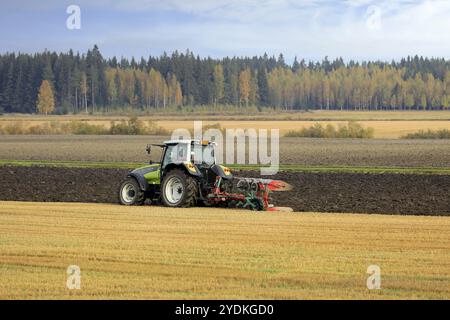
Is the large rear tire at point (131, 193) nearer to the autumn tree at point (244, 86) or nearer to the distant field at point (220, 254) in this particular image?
the distant field at point (220, 254)

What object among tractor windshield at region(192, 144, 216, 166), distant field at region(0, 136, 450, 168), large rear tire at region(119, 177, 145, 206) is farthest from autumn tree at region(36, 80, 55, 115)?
tractor windshield at region(192, 144, 216, 166)

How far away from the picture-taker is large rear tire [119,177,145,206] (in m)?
25.5

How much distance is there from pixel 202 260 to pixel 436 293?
4458 millimetres

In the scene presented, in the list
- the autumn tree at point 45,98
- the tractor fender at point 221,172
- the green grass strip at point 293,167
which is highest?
the autumn tree at point 45,98

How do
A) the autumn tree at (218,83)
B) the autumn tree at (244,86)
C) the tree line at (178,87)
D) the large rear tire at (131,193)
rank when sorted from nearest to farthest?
the large rear tire at (131,193), the tree line at (178,87), the autumn tree at (218,83), the autumn tree at (244,86)

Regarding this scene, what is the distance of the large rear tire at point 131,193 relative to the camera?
25453mm

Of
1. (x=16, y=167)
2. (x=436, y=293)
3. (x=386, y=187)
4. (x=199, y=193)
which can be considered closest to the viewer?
(x=436, y=293)

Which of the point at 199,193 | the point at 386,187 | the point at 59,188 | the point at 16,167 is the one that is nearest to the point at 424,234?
the point at 199,193

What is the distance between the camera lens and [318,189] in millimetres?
29125

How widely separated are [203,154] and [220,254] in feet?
28.9

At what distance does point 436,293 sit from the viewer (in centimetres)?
1261

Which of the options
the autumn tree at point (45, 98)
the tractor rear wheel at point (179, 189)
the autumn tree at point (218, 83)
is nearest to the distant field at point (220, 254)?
the tractor rear wheel at point (179, 189)

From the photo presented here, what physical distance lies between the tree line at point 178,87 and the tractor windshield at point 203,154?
12676cm
